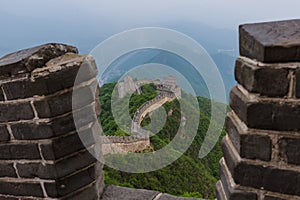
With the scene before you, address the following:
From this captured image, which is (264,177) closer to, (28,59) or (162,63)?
(162,63)

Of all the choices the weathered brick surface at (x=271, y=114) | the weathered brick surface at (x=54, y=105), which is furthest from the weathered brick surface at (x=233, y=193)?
the weathered brick surface at (x=54, y=105)

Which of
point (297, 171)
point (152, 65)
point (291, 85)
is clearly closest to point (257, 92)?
point (291, 85)

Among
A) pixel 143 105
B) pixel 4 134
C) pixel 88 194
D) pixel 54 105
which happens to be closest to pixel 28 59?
pixel 54 105

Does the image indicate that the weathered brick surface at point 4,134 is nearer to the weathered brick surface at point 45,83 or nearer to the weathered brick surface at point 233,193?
→ the weathered brick surface at point 45,83

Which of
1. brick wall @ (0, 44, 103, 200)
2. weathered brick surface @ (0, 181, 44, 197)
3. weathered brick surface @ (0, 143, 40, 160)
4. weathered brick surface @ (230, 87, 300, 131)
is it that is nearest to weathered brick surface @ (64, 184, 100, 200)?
brick wall @ (0, 44, 103, 200)

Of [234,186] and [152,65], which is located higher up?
[152,65]

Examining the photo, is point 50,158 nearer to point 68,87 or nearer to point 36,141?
point 36,141
